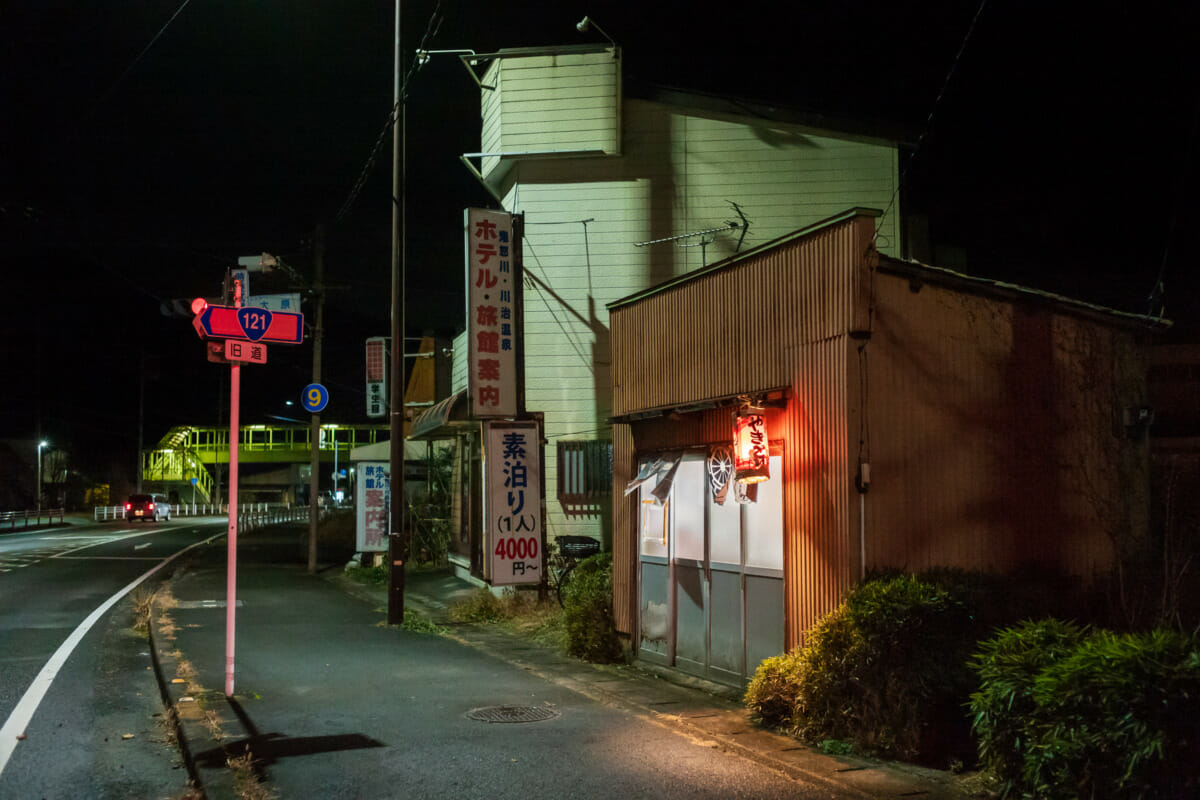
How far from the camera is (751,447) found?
9.03m

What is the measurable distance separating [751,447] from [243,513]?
4764 centimetres

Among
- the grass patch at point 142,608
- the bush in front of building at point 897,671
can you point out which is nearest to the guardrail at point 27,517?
the grass patch at point 142,608

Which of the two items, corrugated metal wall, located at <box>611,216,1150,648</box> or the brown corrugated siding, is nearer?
corrugated metal wall, located at <box>611,216,1150,648</box>

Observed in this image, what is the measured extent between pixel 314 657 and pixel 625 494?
4.27 metres

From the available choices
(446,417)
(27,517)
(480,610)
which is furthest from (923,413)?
(27,517)

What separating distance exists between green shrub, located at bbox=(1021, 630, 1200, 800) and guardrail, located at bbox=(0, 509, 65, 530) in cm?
4890

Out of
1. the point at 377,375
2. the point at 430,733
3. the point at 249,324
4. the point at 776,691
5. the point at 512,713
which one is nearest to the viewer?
the point at 430,733

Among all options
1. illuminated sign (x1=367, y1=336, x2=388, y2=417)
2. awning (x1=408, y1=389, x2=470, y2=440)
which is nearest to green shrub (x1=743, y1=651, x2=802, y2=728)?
awning (x1=408, y1=389, x2=470, y2=440)

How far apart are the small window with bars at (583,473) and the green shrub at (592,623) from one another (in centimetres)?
495

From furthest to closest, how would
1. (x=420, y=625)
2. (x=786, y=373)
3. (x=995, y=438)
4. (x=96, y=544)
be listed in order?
1. (x=96, y=544)
2. (x=420, y=625)
3. (x=786, y=373)
4. (x=995, y=438)

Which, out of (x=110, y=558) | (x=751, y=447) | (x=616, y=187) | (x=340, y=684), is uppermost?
(x=616, y=187)

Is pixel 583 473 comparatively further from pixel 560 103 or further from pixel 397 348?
pixel 560 103

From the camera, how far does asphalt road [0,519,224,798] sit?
6.74m

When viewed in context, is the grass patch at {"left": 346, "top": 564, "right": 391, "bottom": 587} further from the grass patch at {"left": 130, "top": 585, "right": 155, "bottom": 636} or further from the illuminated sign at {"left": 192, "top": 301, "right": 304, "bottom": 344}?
the illuminated sign at {"left": 192, "top": 301, "right": 304, "bottom": 344}
